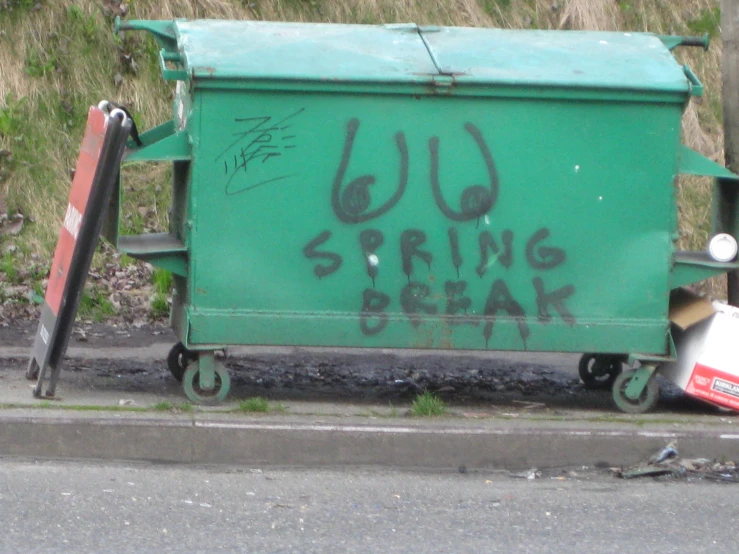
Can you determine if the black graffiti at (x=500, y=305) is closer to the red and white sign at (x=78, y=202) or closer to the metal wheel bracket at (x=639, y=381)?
the metal wheel bracket at (x=639, y=381)

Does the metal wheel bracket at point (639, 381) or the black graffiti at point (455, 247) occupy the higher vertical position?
the black graffiti at point (455, 247)

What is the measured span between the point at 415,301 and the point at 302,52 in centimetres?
128

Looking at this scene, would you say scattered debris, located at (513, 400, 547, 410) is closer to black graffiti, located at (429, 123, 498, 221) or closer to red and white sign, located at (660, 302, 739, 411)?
red and white sign, located at (660, 302, 739, 411)

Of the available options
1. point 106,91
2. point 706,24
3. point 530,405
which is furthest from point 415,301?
point 706,24

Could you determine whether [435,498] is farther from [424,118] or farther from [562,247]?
[424,118]

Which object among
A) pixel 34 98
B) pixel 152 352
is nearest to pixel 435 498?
pixel 152 352

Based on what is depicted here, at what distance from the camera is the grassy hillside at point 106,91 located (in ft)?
26.2

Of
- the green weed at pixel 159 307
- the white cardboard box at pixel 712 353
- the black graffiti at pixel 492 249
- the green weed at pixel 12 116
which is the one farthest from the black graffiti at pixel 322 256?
the green weed at pixel 12 116

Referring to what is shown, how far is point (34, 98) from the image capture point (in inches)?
341

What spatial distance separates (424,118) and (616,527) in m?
2.03

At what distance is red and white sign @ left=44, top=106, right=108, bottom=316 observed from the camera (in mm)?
5109

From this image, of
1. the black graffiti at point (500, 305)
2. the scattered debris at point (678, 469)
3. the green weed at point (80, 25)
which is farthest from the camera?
the green weed at point (80, 25)

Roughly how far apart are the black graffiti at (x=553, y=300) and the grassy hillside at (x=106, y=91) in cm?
315

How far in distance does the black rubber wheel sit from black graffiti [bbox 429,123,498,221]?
161 cm
